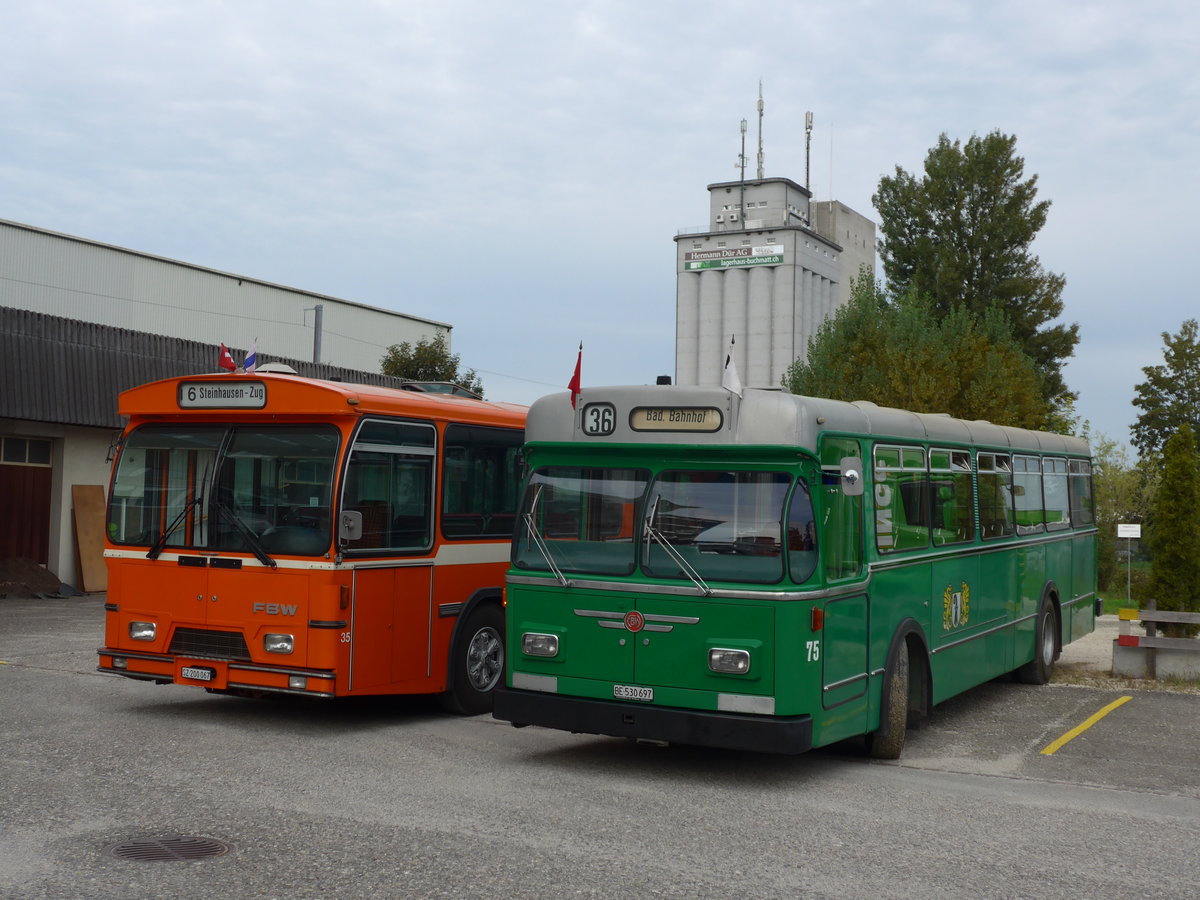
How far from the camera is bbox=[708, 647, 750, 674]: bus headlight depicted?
8.45 meters

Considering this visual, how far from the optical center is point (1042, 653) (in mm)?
14281

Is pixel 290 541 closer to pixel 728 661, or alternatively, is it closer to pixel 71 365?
pixel 728 661

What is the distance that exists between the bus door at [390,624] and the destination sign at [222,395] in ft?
5.31

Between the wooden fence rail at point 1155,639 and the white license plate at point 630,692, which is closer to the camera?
the white license plate at point 630,692

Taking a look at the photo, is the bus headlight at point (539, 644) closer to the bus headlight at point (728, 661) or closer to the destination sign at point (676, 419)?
the bus headlight at point (728, 661)

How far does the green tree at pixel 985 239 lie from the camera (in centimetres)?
4622

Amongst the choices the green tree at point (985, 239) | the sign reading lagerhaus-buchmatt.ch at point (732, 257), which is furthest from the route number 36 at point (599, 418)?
the sign reading lagerhaus-buchmatt.ch at point (732, 257)

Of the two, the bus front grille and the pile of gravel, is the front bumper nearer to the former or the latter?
the bus front grille

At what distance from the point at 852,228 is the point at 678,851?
75217 millimetres

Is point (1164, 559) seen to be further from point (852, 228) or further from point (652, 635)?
point (852, 228)

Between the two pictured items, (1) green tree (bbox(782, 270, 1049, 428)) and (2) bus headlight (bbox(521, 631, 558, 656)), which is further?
(1) green tree (bbox(782, 270, 1049, 428))

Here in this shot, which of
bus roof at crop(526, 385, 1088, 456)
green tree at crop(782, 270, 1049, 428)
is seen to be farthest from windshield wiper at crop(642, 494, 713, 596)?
green tree at crop(782, 270, 1049, 428)

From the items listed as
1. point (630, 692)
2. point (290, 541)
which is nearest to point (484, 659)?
point (290, 541)

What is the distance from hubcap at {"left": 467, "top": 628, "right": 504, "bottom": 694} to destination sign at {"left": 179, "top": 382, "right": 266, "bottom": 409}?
2891mm
